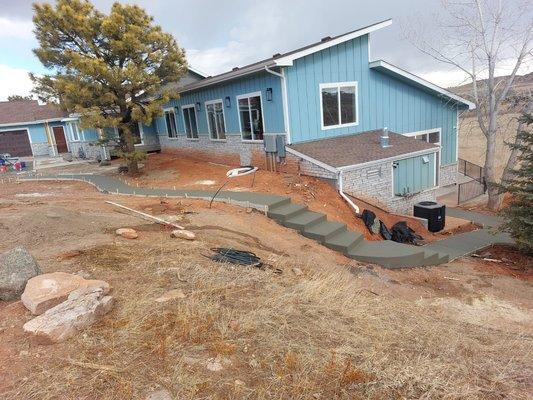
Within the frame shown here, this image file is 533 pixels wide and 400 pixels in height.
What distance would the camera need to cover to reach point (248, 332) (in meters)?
3.47

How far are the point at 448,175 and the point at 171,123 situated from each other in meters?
15.0

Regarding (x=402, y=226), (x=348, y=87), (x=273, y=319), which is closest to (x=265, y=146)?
(x=348, y=87)

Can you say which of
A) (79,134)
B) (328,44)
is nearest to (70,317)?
(328,44)

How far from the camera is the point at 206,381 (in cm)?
278

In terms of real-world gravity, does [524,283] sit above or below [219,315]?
below

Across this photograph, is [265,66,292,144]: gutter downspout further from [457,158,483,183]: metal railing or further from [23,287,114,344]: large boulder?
[457,158,483,183]: metal railing

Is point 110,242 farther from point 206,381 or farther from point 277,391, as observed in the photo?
point 277,391

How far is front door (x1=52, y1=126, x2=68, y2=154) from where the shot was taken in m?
27.2

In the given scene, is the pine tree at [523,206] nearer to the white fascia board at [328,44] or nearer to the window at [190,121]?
the white fascia board at [328,44]

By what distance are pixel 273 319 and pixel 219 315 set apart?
580mm

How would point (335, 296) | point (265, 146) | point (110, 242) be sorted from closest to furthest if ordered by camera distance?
1. point (335, 296)
2. point (110, 242)
3. point (265, 146)

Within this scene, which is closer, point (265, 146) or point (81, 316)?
point (81, 316)

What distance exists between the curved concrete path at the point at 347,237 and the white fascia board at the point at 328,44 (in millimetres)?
4420

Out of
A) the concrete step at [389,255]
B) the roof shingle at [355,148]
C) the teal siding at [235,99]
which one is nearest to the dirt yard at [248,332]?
the concrete step at [389,255]
